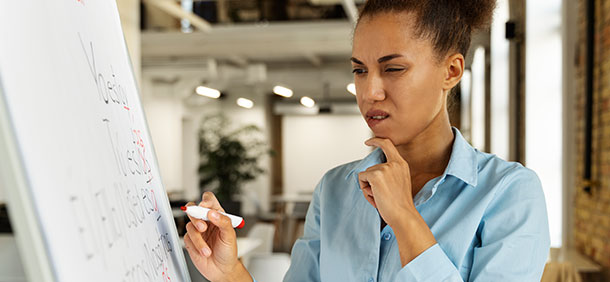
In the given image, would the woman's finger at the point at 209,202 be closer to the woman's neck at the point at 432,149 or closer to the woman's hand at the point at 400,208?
the woman's hand at the point at 400,208

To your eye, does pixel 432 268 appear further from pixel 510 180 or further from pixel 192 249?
pixel 192 249

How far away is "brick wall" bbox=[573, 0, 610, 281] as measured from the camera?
330cm

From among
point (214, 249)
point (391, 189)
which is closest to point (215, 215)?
point (214, 249)

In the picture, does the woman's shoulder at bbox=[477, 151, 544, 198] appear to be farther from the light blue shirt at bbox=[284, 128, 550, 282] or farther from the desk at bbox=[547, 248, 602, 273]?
the desk at bbox=[547, 248, 602, 273]

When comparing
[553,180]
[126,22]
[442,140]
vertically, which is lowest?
[553,180]

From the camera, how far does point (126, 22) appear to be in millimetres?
4508

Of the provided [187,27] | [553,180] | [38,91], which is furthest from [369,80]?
[187,27]

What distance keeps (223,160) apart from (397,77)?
11.4 m

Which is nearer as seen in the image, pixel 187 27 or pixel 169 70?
pixel 169 70

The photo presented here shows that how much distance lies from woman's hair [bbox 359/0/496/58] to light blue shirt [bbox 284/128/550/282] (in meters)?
0.22

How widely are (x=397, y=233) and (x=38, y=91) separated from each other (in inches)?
25.7

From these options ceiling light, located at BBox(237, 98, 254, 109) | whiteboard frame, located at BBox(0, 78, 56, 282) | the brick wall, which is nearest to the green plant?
ceiling light, located at BBox(237, 98, 254, 109)

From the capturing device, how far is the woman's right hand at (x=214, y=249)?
1.13 m

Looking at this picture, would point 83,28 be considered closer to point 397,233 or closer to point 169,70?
point 397,233
